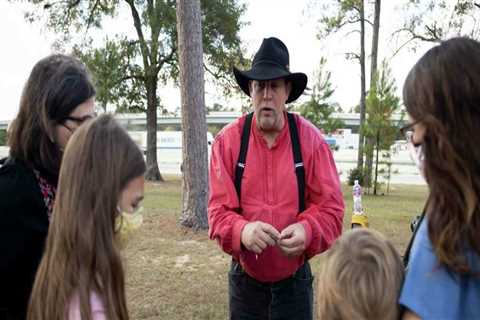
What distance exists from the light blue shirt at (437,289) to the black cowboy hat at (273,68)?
1.56 meters

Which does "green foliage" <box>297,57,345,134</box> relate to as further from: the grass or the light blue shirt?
the light blue shirt

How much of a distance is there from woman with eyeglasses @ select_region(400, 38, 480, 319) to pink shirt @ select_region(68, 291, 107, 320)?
2.95ft

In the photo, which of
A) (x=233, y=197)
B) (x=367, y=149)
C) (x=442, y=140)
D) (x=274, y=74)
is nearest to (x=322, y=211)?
(x=233, y=197)

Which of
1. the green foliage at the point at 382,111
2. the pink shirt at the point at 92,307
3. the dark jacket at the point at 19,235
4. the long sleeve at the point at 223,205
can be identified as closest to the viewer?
the pink shirt at the point at 92,307

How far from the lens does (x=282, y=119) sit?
272 centimetres

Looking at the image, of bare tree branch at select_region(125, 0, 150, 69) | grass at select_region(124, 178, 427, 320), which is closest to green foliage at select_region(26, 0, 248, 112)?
bare tree branch at select_region(125, 0, 150, 69)

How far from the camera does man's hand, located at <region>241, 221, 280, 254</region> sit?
2348 mm

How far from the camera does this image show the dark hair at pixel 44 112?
176 cm

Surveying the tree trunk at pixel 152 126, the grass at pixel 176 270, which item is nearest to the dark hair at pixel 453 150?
the grass at pixel 176 270

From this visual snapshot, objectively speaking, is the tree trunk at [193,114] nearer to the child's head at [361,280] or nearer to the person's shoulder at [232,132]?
the person's shoulder at [232,132]

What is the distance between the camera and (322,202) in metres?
2.62

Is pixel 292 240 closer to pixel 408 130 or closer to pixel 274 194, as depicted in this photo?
pixel 274 194

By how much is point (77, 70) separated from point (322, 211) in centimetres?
141

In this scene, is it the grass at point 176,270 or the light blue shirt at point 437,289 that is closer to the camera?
the light blue shirt at point 437,289
